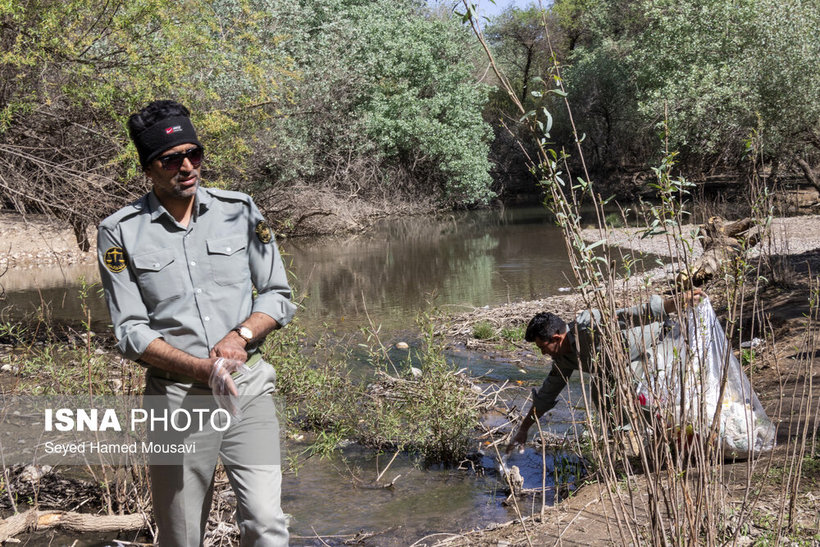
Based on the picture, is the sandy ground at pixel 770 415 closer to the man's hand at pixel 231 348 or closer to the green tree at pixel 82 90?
the man's hand at pixel 231 348

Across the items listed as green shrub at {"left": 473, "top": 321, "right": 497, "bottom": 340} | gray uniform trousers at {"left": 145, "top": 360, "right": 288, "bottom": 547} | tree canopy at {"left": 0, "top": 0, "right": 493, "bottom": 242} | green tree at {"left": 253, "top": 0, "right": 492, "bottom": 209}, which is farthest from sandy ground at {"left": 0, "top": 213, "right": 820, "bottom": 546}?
green tree at {"left": 253, "top": 0, "right": 492, "bottom": 209}

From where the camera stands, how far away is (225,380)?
9.27 feet

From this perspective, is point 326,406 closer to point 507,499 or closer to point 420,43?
point 507,499

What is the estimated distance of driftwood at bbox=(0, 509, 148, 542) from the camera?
4.73 m

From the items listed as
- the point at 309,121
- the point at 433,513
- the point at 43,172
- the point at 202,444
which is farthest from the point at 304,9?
the point at 202,444

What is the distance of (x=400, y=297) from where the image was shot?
49.8 ft

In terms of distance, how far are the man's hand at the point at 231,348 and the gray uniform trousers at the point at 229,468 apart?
0.45 feet

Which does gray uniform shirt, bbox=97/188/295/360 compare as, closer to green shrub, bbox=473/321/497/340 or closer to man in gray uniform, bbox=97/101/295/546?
man in gray uniform, bbox=97/101/295/546

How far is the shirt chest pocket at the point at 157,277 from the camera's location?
3049mm

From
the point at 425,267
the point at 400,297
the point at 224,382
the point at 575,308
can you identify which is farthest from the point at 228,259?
the point at 425,267

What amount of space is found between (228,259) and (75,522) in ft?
8.75

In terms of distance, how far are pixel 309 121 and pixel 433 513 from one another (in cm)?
2172

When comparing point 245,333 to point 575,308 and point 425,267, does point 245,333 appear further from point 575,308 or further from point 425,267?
point 425,267

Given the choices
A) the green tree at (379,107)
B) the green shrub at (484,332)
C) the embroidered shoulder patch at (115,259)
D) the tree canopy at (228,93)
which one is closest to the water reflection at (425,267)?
the green shrub at (484,332)
